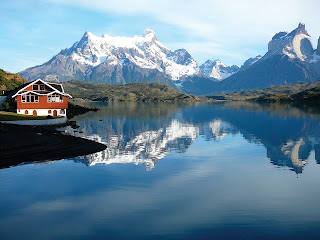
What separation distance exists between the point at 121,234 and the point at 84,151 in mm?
30540

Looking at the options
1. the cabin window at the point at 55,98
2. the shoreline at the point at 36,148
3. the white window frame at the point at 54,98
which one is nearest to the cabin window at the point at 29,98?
the white window frame at the point at 54,98

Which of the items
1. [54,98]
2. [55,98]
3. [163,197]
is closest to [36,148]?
[163,197]

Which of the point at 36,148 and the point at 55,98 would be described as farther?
the point at 55,98

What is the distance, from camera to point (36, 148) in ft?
160

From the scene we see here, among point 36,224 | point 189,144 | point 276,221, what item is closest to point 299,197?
point 276,221

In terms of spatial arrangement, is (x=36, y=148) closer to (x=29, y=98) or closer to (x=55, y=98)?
(x=29, y=98)

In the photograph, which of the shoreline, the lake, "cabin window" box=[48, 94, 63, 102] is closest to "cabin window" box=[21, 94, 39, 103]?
"cabin window" box=[48, 94, 63, 102]

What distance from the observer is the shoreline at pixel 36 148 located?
42.9m

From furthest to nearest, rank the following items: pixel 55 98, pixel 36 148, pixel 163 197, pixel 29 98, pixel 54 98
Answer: pixel 55 98
pixel 54 98
pixel 29 98
pixel 36 148
pixel 163 197

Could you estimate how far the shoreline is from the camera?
141ft

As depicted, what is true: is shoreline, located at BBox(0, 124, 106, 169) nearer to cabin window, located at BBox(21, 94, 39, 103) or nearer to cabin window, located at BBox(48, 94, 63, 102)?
cabin window, located at BBox(21, 94, 39, 103)

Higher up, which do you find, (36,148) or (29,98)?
(29,98)

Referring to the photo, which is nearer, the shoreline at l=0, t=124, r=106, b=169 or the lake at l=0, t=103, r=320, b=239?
the lake at l=0, t=103, r=320, b=239

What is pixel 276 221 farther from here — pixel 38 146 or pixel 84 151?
pixel 38 146
